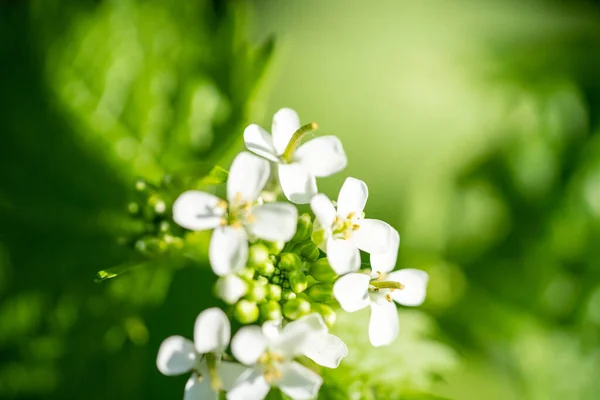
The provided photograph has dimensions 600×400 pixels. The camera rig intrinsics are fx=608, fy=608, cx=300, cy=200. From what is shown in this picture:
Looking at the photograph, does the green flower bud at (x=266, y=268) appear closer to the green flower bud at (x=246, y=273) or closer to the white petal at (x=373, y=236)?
the green flower bud at (x=246, y=273)

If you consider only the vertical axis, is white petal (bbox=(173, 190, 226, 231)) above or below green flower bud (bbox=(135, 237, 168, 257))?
below

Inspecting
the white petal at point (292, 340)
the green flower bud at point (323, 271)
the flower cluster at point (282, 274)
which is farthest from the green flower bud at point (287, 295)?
the white petal at point (292, 340)

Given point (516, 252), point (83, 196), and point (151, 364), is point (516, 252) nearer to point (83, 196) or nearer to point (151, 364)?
point (151, 364)

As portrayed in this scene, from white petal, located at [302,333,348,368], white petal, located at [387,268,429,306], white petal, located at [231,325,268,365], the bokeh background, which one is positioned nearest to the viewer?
white petal, located at [231,325,268,365]

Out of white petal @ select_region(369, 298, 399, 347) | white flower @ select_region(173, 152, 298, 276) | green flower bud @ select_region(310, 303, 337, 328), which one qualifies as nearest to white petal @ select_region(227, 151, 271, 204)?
white flower @ select_region(173, 152, 298, 276)

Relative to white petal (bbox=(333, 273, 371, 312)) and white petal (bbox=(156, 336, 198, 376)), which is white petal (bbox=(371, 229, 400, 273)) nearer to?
white petal (bbox=(333, 273, 371, 312))

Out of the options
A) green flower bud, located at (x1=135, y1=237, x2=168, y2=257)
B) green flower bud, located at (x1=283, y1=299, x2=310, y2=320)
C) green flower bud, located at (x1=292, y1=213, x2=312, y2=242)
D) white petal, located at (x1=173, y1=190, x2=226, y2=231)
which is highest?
green flower bud, located at (x1=135, y1=237, x2=168, y2=257)

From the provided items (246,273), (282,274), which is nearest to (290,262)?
(282,274)

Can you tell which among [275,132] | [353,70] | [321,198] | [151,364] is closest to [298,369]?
[321,198]

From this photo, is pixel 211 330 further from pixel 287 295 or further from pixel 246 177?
pixel 246 177
